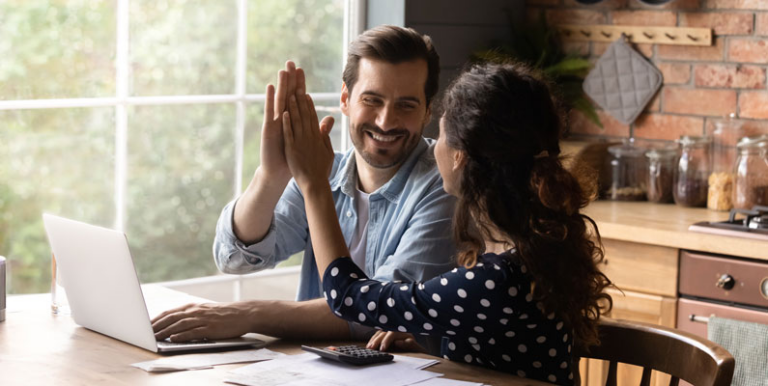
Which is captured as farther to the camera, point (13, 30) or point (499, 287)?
point (13, 30)

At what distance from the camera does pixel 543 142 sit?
1699mm

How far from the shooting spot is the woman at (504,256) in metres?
1.65

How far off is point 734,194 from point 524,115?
178cm

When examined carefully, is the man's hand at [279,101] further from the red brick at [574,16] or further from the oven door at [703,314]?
the red brick at [574,16]

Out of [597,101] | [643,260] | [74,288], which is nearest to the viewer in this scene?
[74,288]

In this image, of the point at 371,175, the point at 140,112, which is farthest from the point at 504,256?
the point at 140,112

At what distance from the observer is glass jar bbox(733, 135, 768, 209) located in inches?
124

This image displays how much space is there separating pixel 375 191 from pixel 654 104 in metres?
1.65

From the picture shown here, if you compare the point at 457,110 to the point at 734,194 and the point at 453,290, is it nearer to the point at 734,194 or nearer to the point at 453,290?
the point at 453,290

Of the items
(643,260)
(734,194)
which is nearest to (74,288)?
(643,260)

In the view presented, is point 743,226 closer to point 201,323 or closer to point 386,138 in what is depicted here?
point 386,138

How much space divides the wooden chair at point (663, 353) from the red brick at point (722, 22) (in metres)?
1.81

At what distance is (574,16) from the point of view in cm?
377

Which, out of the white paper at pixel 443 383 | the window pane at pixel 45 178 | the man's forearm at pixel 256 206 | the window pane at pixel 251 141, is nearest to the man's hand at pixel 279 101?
the man's forearm at pixel 256 206
